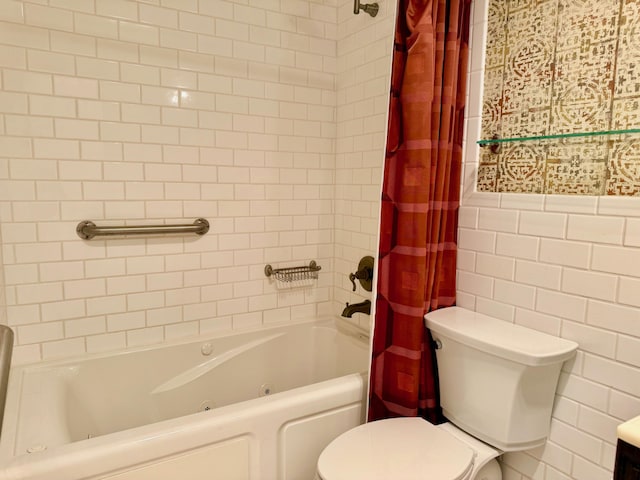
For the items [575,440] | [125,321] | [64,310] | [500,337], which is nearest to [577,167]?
[500,337]

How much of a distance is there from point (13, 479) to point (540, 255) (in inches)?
64.5

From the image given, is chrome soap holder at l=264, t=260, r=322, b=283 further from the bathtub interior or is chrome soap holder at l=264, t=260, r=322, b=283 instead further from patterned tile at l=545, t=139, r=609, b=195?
patterned tile at l=545, t=139, r=609, b=195

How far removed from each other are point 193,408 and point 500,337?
1.46 metres

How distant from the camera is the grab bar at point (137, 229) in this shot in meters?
1.90

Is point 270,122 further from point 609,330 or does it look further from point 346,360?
point 609,330

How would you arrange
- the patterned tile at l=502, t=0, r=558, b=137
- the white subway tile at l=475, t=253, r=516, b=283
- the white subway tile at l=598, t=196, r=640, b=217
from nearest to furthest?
the white subway tile at l=598, t=196, r=640, b=217
the patterned tile at l=502, t=0, r=558, b=137
the white subway tile at l=475, t=253, r=516, b=283

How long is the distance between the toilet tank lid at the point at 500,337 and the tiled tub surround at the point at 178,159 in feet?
2.54

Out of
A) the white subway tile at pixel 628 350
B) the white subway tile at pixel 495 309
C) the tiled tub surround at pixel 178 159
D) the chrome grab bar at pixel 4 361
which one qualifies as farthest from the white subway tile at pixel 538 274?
the chrome grab bar at pixel 4 361

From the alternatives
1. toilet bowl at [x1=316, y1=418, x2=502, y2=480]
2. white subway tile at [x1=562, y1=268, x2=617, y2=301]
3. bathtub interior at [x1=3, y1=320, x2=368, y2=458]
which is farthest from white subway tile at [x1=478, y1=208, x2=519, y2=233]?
bathtub interior at [x1=3, y1=320, x2=368, y2=458]

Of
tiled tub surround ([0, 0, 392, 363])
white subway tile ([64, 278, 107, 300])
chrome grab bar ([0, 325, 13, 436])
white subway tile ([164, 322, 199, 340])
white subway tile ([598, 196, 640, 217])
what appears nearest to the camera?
chrome grab bar ([0, 325, 13, 436])

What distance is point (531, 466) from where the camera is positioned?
4.90 ft

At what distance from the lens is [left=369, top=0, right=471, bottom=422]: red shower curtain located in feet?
4.92

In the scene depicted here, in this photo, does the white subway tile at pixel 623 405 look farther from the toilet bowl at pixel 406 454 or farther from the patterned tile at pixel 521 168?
the patterned tile at pixel 521 168

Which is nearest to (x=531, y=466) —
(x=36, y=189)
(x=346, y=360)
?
(x=346, y=360)
